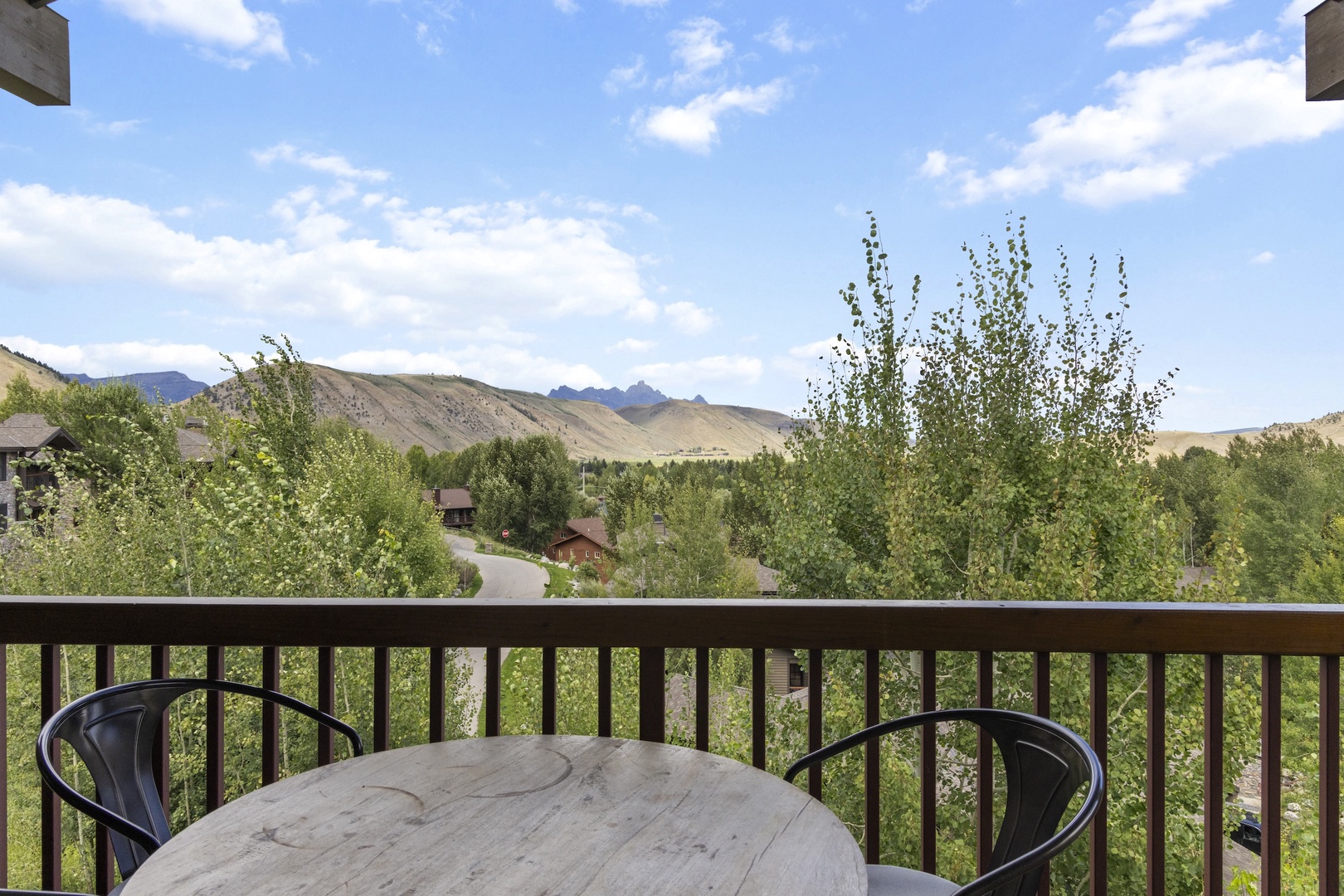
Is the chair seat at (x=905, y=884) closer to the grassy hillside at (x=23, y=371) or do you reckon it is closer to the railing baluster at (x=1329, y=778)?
the railing baluster at (x=1329, y=778)

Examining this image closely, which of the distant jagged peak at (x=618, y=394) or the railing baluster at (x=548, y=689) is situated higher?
the distant jagged peak at (x=618, y=394)

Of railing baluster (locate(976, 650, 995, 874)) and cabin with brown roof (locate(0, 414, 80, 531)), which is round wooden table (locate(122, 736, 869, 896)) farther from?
cabin with brown roof (locate(0, 414, 80, 531))

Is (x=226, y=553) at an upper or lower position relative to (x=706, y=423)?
lower

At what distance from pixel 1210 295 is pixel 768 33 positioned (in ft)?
26.0

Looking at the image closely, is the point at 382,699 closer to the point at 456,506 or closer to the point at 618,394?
the point at 456,506

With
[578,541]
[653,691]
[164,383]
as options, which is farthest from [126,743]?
[578,541]

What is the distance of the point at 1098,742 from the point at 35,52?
2553mm

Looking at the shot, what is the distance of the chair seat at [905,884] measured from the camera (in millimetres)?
1024

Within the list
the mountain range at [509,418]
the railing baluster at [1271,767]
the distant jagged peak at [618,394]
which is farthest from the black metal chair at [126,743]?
the distant jagged peak at [618,394]

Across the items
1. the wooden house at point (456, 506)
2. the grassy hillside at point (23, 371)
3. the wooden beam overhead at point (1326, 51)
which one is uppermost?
the grassy hillside at point (23, 371)

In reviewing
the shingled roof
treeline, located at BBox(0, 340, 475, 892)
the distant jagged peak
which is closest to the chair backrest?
treeline, located at BBox(0, 340, 475, 892)

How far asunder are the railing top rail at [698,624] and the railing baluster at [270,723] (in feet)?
0.22

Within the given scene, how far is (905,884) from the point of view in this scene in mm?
1058

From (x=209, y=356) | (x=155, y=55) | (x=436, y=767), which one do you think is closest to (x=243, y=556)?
(x=209, y=356)
